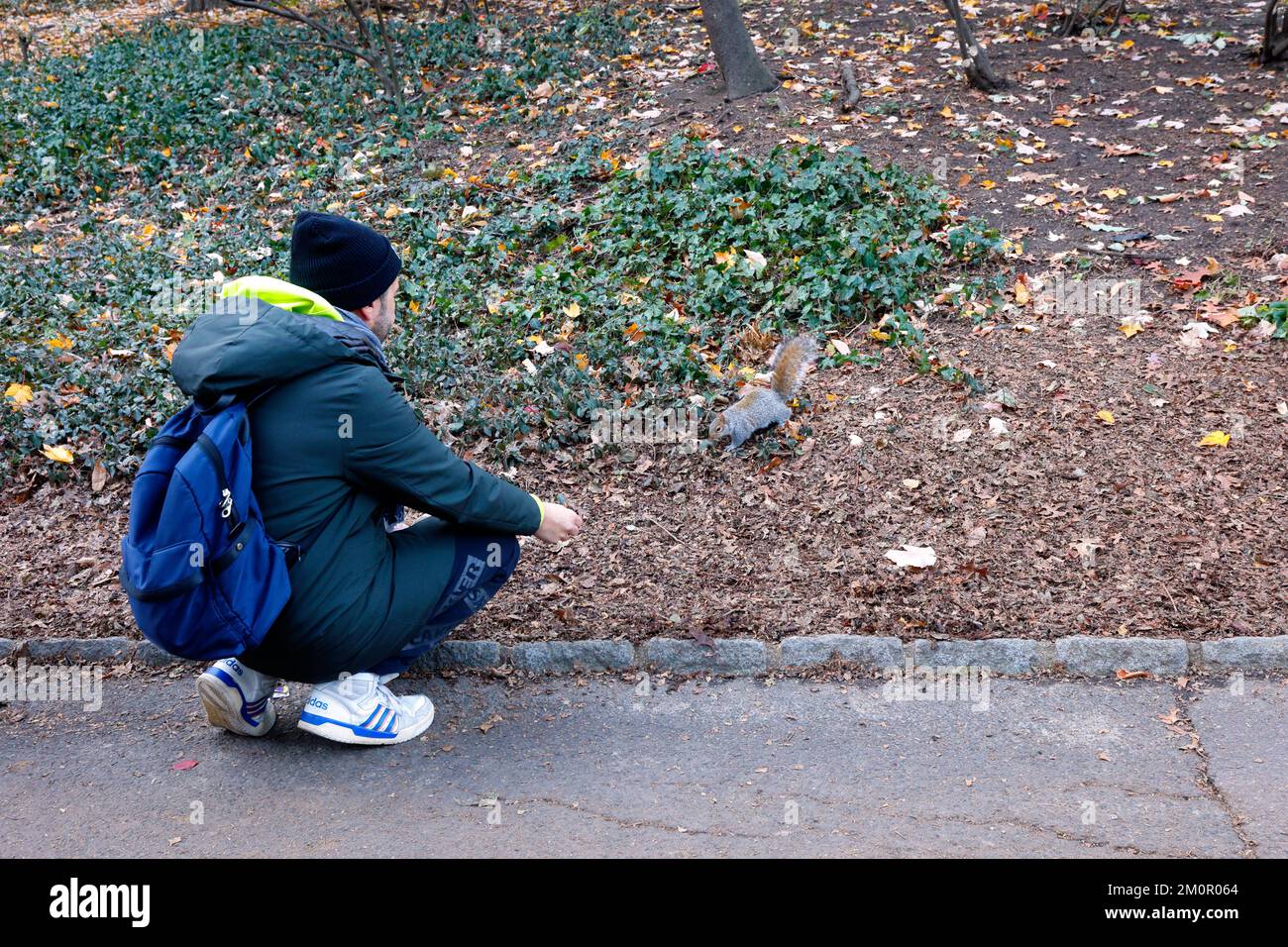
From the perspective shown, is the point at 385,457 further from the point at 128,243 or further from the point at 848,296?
the point at 128,243

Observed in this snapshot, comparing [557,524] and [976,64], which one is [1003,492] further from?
[976,64]

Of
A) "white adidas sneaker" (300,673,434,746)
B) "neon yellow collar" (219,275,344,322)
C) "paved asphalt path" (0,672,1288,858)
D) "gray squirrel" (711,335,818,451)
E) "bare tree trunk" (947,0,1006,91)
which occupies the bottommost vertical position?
"paved asphalt path" (0,672,1288,858)

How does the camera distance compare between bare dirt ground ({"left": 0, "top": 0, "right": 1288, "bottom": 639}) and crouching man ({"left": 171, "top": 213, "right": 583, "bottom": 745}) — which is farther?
bare dirt ground ({"left": 0, "top": 0, "right": 1288, "bottom": 639})

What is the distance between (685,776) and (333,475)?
1380 mm

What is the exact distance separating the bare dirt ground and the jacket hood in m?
1.43

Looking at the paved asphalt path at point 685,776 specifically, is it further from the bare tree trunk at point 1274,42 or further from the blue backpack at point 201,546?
the bare tree trunk at point 1274,42

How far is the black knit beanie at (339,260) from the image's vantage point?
3.16 meters

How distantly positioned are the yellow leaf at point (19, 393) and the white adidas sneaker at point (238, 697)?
2.84 m

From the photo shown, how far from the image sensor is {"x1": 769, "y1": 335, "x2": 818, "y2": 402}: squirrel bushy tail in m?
5.16

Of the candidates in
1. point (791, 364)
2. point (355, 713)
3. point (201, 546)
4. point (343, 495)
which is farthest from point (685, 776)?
point (791, 364)

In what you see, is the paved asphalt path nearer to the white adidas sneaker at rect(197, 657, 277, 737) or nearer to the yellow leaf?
the white adidas sneaker at rect(197, 657, 277, 737)

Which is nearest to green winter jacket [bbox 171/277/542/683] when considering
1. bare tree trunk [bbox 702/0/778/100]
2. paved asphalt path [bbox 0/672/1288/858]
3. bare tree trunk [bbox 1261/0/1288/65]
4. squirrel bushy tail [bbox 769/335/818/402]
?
paved asphalt path [bbox 0/672/1288/858]

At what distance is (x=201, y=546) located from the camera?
9.20 feet
